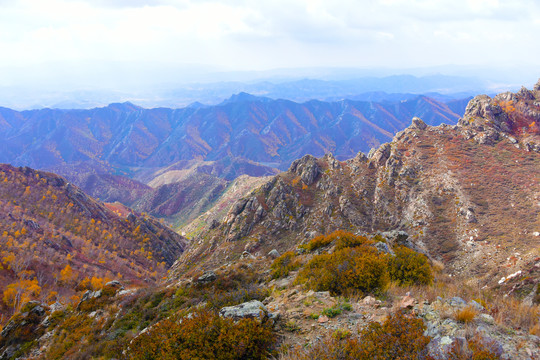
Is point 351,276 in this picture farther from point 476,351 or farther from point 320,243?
point 320,243

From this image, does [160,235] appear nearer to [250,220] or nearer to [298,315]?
[250,220]

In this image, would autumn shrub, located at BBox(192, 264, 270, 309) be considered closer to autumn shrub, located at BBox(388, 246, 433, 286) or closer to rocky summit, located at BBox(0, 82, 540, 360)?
rocky summit, located at BBox(0, 82, 540, 360)

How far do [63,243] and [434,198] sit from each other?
403ft

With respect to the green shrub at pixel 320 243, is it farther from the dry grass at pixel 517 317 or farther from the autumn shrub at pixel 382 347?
the autumn shrub at pixel 382 347

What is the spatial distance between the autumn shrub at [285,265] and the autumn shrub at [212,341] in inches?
432

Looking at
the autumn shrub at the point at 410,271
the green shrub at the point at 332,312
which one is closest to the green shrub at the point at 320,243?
the autumn shrub at the point at 410,271

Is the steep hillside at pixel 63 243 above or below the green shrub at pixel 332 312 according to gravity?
below

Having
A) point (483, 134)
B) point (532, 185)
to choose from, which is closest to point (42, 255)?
point (532, 185)

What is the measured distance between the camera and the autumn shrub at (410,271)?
47.3 feet

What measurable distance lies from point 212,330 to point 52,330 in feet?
73.5

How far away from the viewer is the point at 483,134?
6606cm

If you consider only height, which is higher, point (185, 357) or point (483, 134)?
point (483, 134)

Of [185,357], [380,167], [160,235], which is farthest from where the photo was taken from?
[160,235]

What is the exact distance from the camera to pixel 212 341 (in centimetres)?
852
